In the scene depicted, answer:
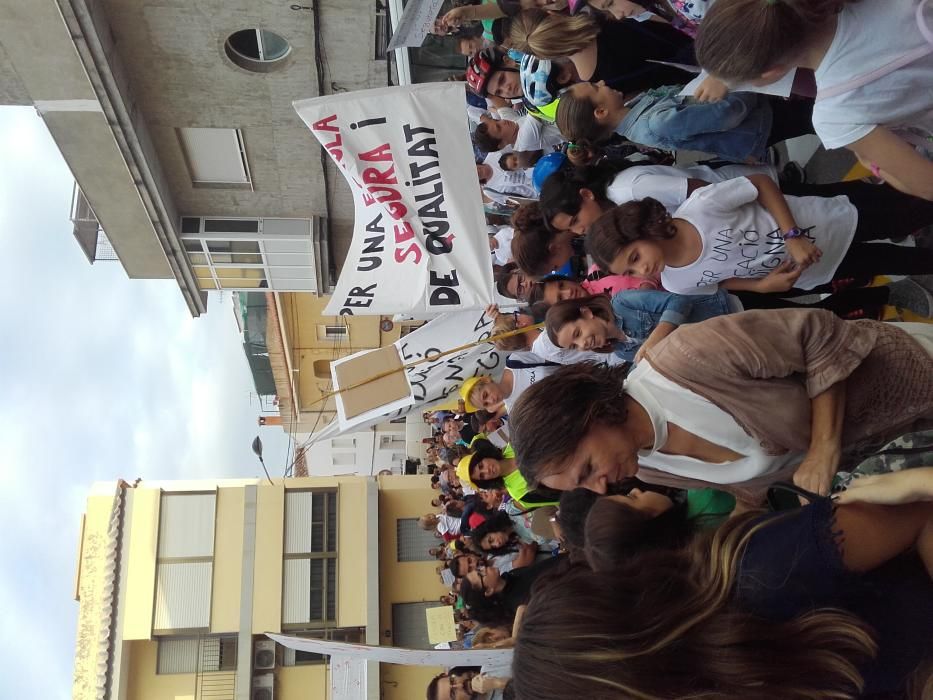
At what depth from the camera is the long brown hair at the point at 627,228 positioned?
363 centimetres

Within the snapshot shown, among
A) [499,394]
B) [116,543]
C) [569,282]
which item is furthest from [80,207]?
[569,282]

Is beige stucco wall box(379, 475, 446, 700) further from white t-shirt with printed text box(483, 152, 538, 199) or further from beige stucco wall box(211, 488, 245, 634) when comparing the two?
white t-shirt with printed text box(483, 152, 538, 199)

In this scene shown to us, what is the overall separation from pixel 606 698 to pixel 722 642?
338 mm

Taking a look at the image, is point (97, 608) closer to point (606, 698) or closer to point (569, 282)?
point (569, 282)

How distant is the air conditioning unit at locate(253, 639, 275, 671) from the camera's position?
1334cm

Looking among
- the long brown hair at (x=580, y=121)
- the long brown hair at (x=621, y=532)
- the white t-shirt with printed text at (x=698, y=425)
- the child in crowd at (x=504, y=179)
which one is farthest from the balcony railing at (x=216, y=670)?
the white t-shirt with printed text at (x=698, y=425)

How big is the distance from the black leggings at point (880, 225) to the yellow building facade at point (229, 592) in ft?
39.3

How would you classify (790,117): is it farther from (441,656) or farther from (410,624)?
(410,624)

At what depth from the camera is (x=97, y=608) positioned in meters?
13.4

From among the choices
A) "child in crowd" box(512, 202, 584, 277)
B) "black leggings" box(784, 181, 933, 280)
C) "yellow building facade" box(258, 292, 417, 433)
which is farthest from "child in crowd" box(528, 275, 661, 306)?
"yellow building facade" box(258, 292, 417, 433)

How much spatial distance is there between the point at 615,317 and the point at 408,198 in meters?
1.93

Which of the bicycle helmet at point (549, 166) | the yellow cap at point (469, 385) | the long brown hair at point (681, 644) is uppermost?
the bicycle helmet at point (549, 166)

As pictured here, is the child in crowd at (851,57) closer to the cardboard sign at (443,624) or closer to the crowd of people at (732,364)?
the crowd of people at (732,364)

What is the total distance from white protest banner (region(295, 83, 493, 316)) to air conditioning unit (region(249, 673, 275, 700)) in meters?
11.2
